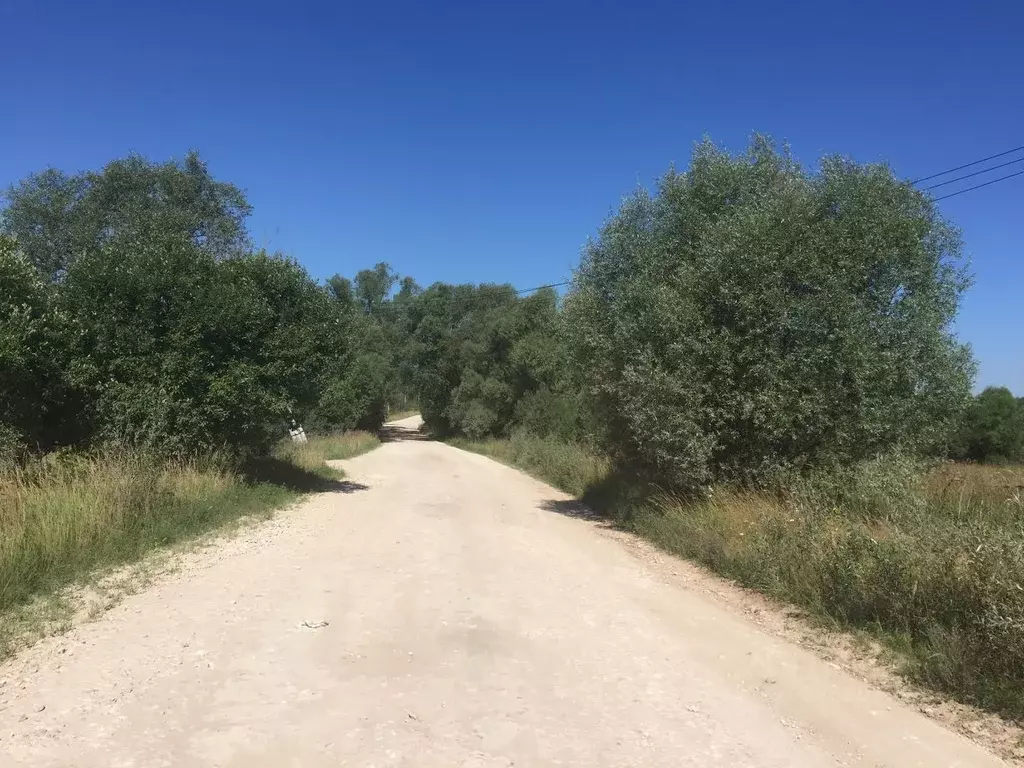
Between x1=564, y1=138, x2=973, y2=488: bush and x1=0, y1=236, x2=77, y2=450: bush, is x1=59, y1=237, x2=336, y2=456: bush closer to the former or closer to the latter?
x1=0, y1=236, x2=77, y2=450: bush

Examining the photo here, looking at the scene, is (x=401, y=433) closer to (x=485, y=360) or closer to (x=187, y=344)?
(x=485, y=360)

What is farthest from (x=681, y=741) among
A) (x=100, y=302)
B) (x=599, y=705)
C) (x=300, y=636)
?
(x=100, y=302)

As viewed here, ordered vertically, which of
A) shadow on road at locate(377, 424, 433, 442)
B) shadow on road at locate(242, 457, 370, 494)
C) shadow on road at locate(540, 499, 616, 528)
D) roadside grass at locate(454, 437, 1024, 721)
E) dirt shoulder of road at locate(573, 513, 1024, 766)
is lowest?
shadow on road at locate(377, 424, 433, 442)

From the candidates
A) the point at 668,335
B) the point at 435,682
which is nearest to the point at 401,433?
the point at 668,335

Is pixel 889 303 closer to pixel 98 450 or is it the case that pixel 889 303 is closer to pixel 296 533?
pixel 296 533

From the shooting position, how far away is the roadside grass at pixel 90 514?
685 cm

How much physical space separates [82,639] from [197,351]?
8492 mm

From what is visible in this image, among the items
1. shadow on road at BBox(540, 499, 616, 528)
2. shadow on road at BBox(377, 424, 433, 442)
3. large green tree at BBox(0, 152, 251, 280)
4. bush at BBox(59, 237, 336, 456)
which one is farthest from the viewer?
shadow on road at BBox(377, 424, 433, 442)

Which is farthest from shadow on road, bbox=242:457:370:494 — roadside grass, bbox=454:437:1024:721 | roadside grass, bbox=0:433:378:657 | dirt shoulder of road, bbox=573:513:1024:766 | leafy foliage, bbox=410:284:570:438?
leafy foliage, bbox=410:284:570:438

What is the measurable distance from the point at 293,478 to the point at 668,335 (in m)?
10.4

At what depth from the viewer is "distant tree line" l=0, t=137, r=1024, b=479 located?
10.4m

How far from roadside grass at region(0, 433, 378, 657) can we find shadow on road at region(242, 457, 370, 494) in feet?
3.85

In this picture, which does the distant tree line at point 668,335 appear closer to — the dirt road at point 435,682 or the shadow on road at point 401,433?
the dirt road at point 435,682

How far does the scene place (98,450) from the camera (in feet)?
39.8
